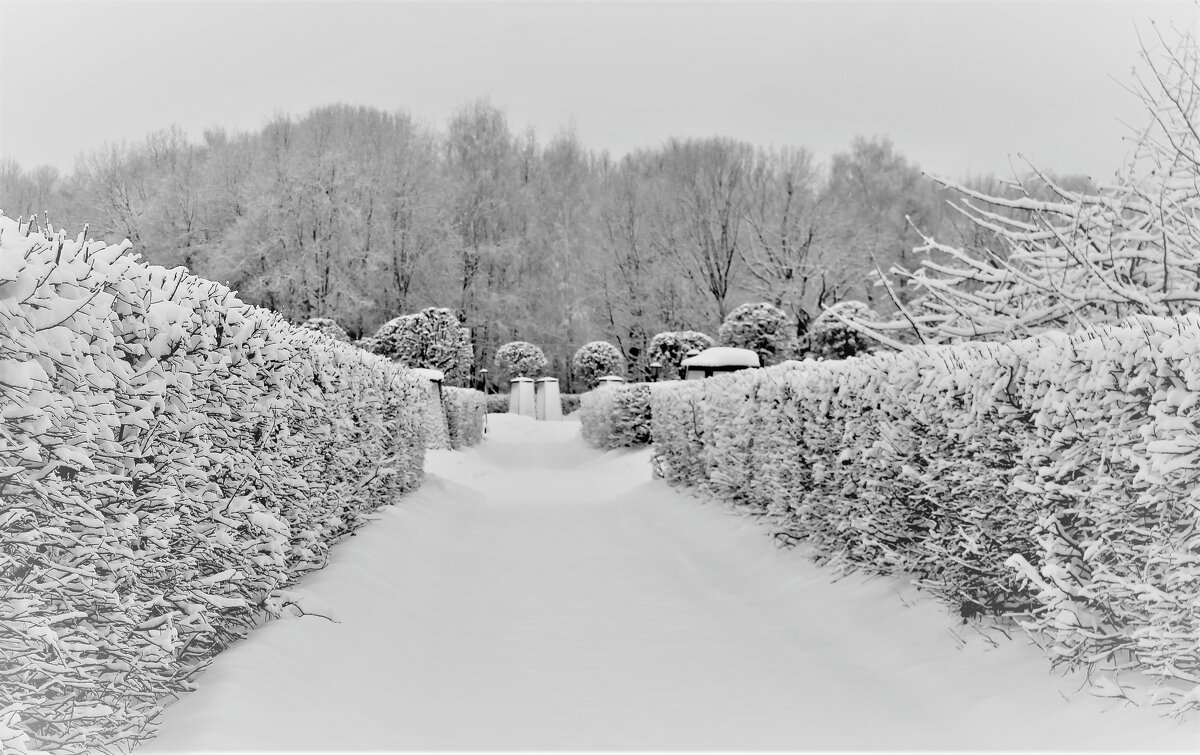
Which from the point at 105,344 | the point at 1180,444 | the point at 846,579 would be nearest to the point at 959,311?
the point at 846,579

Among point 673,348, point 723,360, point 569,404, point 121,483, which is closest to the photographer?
point 121,483

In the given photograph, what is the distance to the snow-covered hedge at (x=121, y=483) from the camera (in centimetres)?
279

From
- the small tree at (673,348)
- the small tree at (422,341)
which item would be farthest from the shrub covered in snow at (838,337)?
the small tree at (422,341)

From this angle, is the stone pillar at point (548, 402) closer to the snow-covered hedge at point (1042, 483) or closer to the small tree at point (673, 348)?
the small tree at point (673, 348)

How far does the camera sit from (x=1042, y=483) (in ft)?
14.3

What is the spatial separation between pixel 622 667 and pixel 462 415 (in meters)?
16.9

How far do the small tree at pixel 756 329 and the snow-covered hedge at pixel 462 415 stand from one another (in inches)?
405

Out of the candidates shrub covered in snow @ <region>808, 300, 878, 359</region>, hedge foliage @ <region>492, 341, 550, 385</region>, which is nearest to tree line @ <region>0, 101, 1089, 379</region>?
hedge foliage @ <region>492, 341, 550, 385</region>

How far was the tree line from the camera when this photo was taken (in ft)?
129

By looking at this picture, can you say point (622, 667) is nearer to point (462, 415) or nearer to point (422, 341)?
point (462, 415)

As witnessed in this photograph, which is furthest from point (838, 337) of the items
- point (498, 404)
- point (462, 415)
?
point (498, 404)

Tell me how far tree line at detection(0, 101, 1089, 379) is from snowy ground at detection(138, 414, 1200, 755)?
31729 millimetres

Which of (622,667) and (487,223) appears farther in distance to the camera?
(487,223)

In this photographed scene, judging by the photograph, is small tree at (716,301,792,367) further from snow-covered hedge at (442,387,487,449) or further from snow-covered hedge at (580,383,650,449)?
snow-covered hedge at (442,387,487,449)
